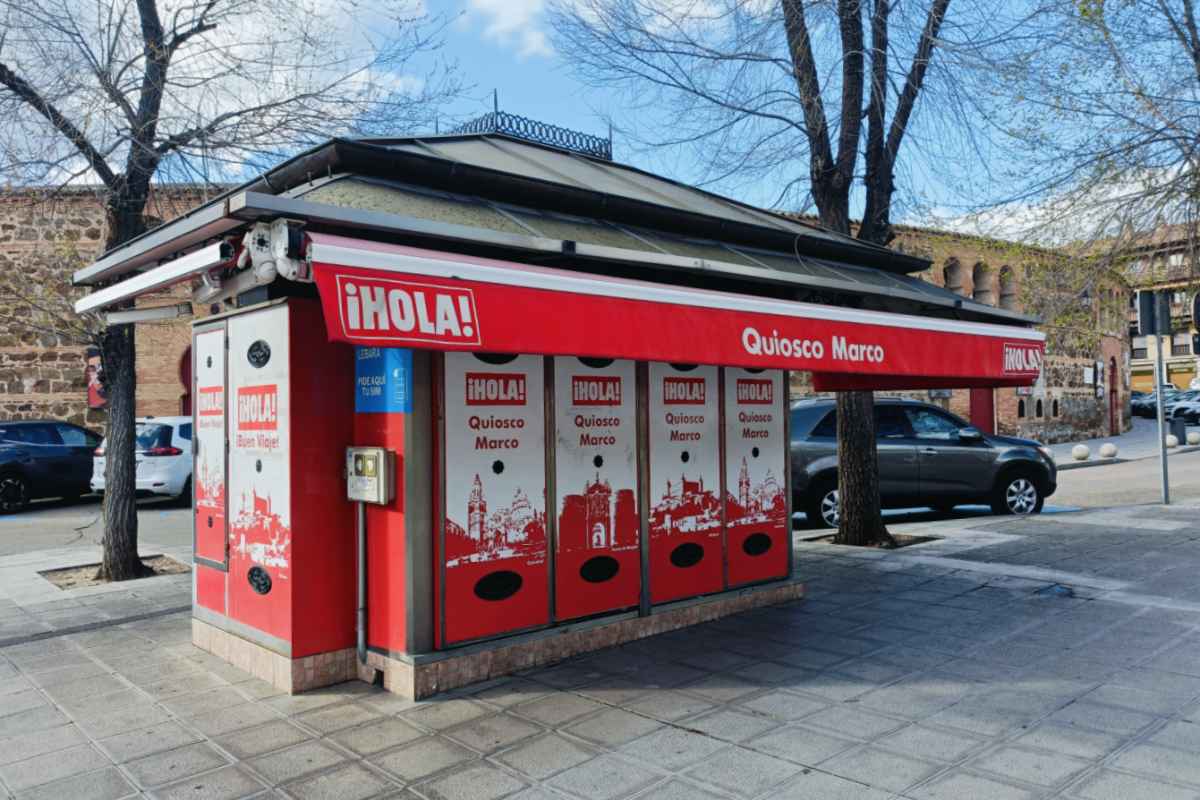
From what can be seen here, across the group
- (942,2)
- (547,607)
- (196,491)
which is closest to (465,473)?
(547,607)

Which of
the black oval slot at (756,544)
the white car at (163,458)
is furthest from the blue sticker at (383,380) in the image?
the white car at (163,458)

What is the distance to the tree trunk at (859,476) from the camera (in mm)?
9523

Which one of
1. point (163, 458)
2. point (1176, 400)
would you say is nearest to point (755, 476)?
point (163, 458)

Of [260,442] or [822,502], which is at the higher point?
[260,442]

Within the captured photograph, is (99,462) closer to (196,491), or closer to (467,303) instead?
(196,491)

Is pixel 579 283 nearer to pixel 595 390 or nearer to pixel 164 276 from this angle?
pixel 595 390

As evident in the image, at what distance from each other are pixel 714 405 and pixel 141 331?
16.1m

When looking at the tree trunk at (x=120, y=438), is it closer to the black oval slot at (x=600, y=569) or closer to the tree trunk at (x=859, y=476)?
the black oval slot at (x=600, y=569)

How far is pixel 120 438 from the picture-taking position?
328 inches

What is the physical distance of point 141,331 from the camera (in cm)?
1852

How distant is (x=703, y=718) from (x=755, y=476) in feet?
8.67

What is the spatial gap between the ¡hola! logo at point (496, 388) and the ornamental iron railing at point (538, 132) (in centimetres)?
358

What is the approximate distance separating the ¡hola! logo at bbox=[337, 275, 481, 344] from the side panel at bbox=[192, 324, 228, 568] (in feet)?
7.12

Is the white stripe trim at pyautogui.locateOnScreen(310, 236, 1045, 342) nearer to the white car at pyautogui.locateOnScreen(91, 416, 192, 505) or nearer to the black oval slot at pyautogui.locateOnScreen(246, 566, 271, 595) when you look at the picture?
the black oval slot at pyautogui.locateOnScreen(246, 566, 271, 595)
